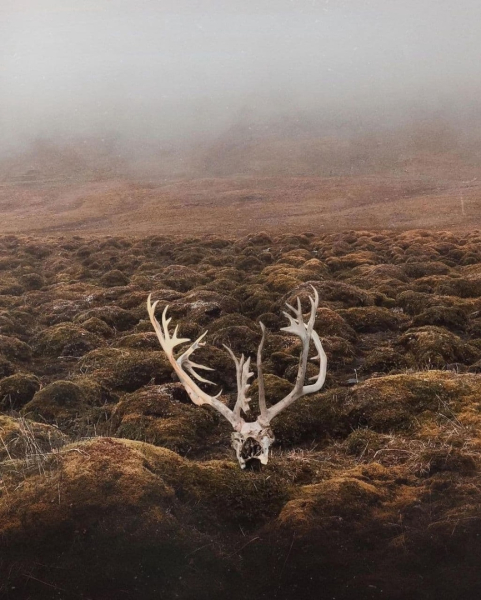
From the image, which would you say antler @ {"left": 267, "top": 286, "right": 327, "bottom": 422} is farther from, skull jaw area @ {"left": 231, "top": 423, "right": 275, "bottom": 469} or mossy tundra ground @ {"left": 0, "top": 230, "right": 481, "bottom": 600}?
mossy tundra ground @ {"left": 0, "top": 230, "right": 481, "bottom": 600}


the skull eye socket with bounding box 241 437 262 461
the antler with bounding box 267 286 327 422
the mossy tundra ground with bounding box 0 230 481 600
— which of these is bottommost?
the mossy tundra ground with bounding box 0 230 481 600

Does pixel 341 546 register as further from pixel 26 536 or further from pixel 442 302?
pixel 442 302

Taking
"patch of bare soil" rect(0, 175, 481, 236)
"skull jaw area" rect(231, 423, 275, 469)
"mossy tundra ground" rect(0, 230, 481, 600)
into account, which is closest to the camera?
"mossy tundra ground" rect(0, 230, 481, 600)

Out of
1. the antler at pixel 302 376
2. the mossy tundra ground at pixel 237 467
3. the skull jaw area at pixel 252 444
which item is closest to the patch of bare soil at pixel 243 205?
the mossy tundra ground at pixel 237 467

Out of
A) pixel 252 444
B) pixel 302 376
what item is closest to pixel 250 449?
pixel 252 444

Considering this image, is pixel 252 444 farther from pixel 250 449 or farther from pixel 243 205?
pixel 243 205

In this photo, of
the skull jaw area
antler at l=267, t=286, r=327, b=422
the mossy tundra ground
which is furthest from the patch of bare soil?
the skull jaw area

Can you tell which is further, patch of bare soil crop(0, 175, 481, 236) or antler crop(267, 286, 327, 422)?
patch of bare soil crop(0, 175, 481, 236)

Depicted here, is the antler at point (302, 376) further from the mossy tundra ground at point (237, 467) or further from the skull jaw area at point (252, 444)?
the mossy tundra ground at point (237, 467)

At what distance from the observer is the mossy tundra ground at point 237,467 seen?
5277 millimetres

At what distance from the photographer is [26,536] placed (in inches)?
220

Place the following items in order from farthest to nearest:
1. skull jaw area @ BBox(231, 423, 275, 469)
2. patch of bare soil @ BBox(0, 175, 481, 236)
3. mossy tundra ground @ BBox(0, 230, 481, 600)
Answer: patch of bare soil @ BBox(0, 175, 481, 236) < skull jaw area @ BBox(231, 423, 275, 469) < mossy tundra ground @ BBox(0, 230, 481, 600)

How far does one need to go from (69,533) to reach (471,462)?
4685mm

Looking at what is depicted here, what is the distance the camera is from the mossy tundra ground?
208 inches
